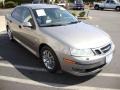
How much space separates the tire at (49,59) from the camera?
217 inches

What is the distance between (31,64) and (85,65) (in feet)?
6.79

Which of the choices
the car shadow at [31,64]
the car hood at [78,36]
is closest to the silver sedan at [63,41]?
the car hood at [78,36]

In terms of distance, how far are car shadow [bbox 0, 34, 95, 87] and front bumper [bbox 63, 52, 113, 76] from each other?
1.04 feet

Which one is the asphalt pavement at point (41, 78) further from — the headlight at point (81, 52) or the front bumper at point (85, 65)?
the headlight at point (81, 52)

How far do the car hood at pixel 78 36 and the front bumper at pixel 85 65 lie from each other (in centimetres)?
29

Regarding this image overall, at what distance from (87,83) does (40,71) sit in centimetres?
138

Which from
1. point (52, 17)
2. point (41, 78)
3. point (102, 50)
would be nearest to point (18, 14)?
point (52, 17)

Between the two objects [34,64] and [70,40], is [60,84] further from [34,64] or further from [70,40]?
[34,64]

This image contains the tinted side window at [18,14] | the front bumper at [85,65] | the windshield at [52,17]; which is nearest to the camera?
the front bumper at [85,65]

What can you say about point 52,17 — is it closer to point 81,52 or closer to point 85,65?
point 81,52

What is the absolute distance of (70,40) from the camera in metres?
5.36

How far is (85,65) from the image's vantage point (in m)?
5.09

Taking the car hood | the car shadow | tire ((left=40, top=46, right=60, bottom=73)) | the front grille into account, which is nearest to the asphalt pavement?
the car shadow

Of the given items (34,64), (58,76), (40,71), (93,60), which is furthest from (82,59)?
(34,64)
